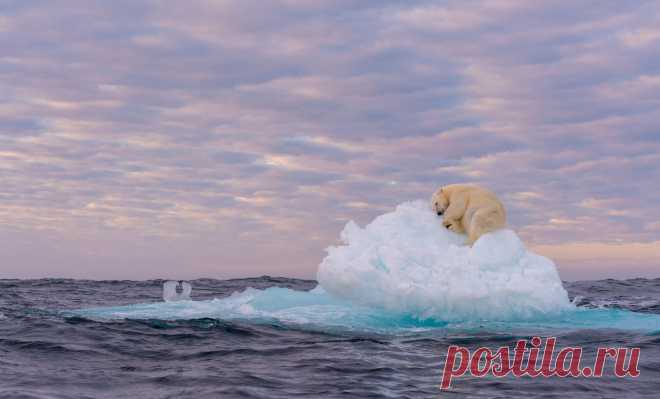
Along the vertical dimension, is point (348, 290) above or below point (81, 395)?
above

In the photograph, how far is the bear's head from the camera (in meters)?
17.5

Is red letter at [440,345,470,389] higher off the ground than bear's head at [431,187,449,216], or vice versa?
bear's head at [431,187,449,216]

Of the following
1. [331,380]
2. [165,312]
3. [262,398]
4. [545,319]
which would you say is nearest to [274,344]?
[331,380]

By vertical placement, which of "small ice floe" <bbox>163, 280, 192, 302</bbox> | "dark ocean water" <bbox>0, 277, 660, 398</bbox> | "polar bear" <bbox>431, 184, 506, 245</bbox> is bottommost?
"dark ocean water" <bbox>0, 277, 660, 398</bbox>

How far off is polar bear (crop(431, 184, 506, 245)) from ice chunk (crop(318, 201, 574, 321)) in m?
0.27

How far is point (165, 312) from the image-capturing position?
644 inches

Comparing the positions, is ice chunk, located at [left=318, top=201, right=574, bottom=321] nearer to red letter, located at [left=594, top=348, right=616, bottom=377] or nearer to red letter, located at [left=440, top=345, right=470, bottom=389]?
red letter, located at [left=440, top=345, right=470, bottom=389]

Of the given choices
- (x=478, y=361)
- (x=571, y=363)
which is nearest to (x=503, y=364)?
(x=478, y=361)

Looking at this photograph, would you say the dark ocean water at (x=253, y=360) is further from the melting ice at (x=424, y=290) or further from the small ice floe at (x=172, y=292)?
the small ice floe at (x=172, y=292)

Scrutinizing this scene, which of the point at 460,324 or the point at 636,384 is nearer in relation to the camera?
the point at 636,384

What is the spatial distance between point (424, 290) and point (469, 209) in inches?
117

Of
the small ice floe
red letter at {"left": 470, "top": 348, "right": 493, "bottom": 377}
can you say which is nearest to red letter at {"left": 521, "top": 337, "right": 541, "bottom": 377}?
red letter at {"left": 470, "top": 348, "right": 493, "bottom": 377}

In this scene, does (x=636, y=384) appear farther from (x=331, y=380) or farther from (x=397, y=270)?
(x=397, y=270)

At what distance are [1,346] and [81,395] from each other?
4.22 m
